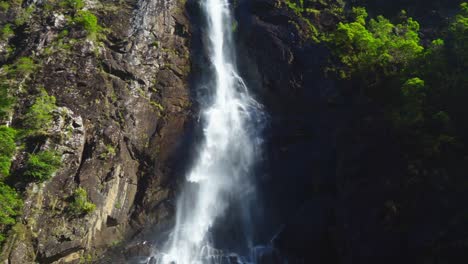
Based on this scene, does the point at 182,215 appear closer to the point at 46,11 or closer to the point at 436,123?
the point at 436,123

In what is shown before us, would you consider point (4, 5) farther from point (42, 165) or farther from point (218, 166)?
point (218, 166)

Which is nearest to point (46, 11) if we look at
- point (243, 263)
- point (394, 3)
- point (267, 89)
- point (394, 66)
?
point (267, 89)

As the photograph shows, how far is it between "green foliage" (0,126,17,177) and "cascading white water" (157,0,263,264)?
724 centimetres

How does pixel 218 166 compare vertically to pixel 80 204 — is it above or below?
above

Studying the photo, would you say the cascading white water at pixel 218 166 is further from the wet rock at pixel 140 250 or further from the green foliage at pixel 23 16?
the green foliage at pixel 23 16

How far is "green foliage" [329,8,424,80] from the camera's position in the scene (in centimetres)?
2108

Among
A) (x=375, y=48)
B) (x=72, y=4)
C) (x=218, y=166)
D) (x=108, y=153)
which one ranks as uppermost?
(x=72, y=4)

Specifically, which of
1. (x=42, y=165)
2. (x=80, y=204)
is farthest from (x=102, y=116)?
(x=80, y=204)

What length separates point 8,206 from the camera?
47.5ft

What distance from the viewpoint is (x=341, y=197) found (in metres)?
17.6

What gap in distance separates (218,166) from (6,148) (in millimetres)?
9918

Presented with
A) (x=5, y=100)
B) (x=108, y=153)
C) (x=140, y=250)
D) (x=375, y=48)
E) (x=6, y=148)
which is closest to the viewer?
(x=6, y=148)

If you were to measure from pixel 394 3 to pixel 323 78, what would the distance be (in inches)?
453

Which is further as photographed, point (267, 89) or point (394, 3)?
point (394, 3)
